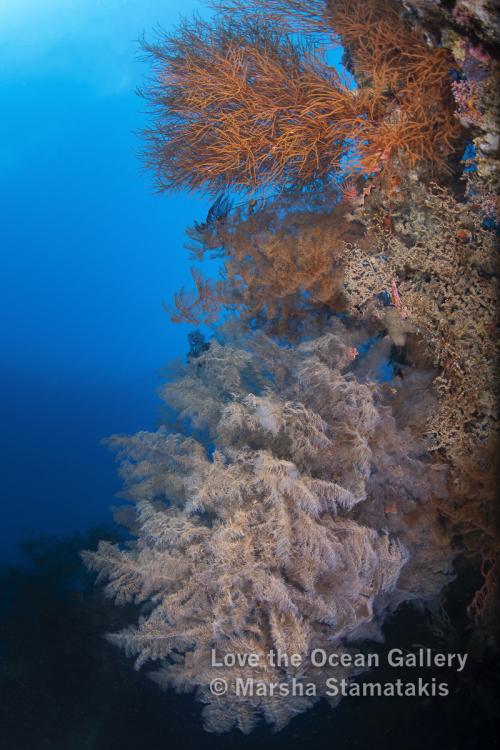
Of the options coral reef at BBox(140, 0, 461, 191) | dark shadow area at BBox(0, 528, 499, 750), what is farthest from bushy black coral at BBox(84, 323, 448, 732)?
coral reef at BBox(140, 0, 461, 191)

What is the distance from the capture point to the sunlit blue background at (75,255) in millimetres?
24984

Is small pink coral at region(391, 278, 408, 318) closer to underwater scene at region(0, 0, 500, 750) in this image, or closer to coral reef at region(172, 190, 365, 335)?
underwater scene at region(0, 0, 500, 750)

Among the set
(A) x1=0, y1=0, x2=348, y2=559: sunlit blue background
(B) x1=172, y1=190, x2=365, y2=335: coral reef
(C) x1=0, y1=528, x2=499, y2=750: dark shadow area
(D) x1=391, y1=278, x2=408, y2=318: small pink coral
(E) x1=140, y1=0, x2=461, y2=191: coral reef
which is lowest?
(C) x1=0, y1=528, x2=499, y2=750: dark shadow area

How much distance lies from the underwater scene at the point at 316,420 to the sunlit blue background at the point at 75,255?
60.7ft

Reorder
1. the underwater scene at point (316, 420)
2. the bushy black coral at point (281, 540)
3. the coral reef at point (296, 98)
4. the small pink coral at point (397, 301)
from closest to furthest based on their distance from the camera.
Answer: the bushy black coral at point (281, 540) → the underwater scene at point (316, 420) → the coral reef at point (296, 98) → the small pink coral at point (397, 301)

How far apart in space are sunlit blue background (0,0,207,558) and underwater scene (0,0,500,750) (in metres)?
18.5

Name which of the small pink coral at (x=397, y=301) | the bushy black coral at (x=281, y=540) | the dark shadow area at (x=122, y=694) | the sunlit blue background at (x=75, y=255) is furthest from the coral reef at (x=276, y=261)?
the sunlit blue background at (x=75, y=255)

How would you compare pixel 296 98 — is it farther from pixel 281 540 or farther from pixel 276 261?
pixel 281 540

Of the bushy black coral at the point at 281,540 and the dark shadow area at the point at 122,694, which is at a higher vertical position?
the bushy black coral at the point at 281,540

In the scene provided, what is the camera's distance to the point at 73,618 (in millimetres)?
6695

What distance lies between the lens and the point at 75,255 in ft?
184

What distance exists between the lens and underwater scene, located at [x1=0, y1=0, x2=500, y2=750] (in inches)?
126

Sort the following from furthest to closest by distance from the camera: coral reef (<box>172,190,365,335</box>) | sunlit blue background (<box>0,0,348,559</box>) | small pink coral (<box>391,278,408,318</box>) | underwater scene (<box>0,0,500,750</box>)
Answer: sunlit blue background (<box>0,0,348,559</box>) < coral reef (<box>172,190,365,335</box>) < small pink coral (<box>391,278,408,318</box>) < underwater scene (<box>0,0,500,750</box>)

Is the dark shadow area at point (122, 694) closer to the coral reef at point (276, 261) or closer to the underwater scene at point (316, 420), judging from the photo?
the underwater scene at point (316, 420)
